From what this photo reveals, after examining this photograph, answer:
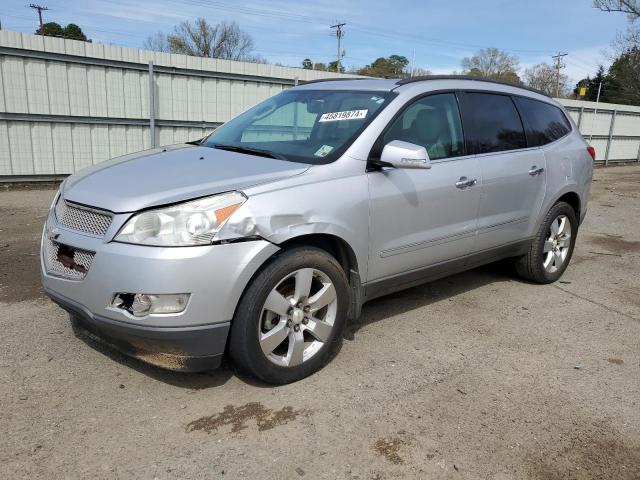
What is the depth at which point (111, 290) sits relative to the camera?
2.70 metres

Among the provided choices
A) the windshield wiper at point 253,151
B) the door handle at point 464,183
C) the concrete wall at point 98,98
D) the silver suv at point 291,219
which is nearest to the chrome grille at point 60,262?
the silver suv at point 291,219

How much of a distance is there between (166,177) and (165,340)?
0.91 meters

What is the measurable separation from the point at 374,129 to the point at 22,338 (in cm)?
271

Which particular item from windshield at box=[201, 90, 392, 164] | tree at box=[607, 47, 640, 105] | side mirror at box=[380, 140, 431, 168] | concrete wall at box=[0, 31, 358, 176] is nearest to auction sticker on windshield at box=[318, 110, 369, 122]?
windshield at box=[201, 90, 392, 164]

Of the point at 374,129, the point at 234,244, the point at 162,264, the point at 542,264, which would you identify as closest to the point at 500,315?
the point at 542,264

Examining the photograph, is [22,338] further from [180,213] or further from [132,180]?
[180,213]

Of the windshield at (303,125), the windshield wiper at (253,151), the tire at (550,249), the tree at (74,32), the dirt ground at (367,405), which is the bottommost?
the dirt ground at (367,405)

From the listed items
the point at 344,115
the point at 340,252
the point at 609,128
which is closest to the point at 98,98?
the point at 344,115

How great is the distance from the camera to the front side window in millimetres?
3711

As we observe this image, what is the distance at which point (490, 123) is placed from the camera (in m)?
4.42

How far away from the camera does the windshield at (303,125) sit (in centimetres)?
351

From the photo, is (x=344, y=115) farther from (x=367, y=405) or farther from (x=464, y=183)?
(x=367, y=405)

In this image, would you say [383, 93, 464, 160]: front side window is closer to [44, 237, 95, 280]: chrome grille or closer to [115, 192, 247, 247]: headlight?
[115, 192, 247, 247]: headlight

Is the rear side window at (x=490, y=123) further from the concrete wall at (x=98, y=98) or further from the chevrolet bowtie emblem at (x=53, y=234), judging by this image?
the concrete wall at (x=98, y=98)
